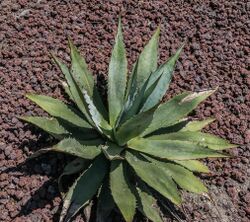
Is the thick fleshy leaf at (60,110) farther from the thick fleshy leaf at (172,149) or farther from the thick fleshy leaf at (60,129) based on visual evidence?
the thick fleshy leaf at (172,149)

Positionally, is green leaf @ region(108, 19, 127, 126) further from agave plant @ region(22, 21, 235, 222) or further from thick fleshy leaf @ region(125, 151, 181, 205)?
thick fleshy leaf @ region(125, 151, 181, 205)

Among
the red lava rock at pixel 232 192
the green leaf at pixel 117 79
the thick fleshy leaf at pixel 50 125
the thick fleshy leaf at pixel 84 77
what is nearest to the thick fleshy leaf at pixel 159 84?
the green leaf at pixel 117 79

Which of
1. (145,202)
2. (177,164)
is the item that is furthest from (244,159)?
(145,202)

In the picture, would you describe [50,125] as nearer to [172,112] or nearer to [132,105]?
[132,105]

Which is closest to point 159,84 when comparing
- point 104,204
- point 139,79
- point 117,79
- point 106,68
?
point 139,79

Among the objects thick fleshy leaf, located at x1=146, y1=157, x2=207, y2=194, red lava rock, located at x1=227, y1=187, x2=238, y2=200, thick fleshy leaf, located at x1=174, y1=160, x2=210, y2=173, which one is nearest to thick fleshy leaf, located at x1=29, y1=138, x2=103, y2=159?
thick fleshy leaf, located at x1=146, y1=157, x2=207, y2=194

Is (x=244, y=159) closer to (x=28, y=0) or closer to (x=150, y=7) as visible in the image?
(x=150, y=7)
